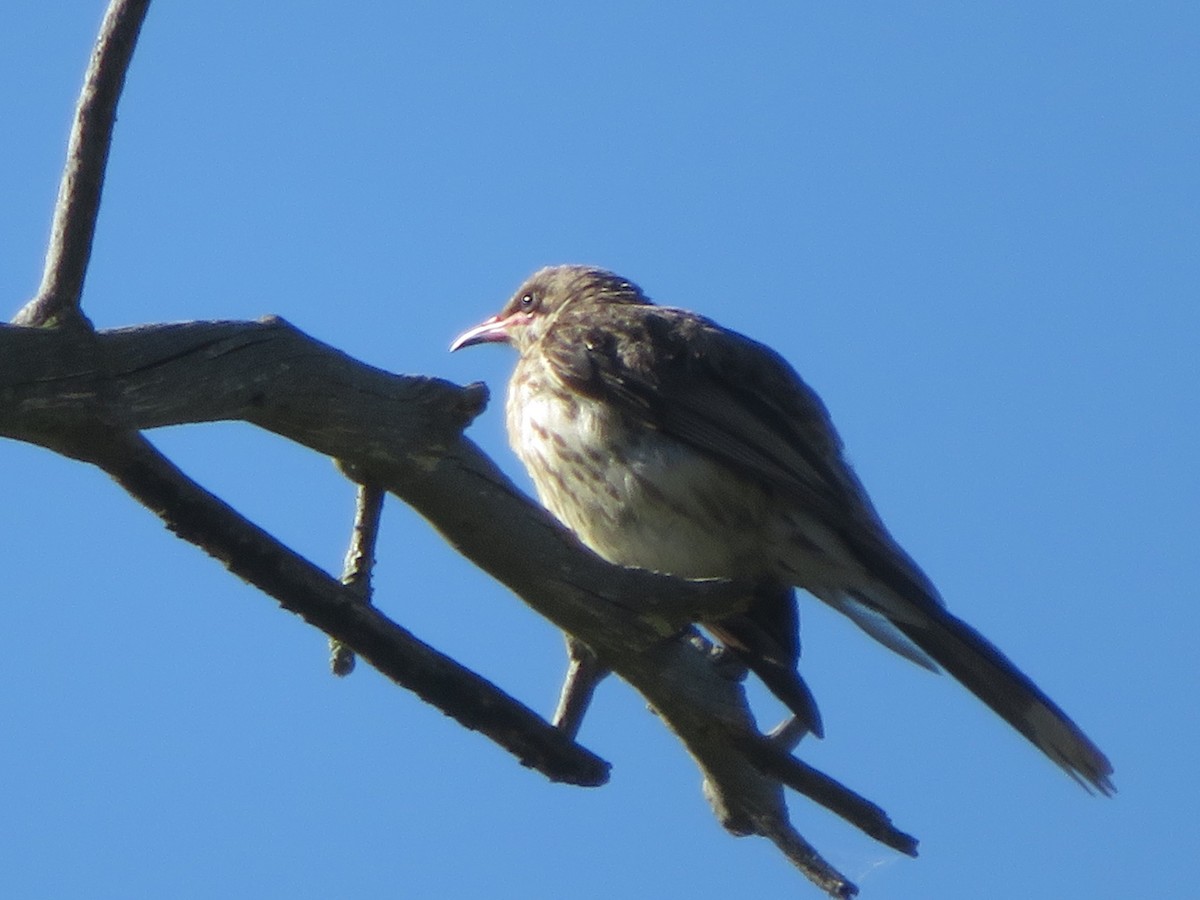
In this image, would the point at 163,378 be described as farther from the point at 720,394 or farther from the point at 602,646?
the point at 720,394

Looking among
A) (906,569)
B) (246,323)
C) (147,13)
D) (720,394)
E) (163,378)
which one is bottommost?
(163,378)

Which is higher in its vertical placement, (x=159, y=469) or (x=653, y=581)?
(x=653, y=581)

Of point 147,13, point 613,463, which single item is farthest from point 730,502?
point 147,13

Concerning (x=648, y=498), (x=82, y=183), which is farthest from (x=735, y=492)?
(x=82, y=183)

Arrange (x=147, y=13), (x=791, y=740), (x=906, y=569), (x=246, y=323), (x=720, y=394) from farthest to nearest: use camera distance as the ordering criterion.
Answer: (x=720, y=394) < (x=906, y=569) < (x=791, y=740) < (x=246, y=323) < (x=147, y=13)

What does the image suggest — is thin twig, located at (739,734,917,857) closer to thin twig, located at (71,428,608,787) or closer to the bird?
thin twig, located at (71,428,608,787)

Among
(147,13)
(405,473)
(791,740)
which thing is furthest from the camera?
(791,740)

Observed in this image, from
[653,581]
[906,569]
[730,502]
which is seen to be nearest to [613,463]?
[730,502]

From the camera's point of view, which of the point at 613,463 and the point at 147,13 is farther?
the point at 613,463
